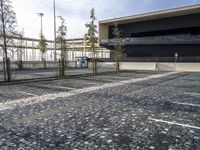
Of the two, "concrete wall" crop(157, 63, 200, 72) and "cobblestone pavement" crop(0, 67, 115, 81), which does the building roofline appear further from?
"cobblestone pavement" crop(0, 67, 115, 81)

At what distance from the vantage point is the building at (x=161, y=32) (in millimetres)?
43312

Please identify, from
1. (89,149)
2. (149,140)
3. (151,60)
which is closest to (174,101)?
(149,140)

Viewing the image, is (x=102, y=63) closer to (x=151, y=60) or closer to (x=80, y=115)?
(x=151, y=60)

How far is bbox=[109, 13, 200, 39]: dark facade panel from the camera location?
4425 cm

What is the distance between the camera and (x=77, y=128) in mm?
6262

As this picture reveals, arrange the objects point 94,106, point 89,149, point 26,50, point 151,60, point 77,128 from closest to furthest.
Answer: point 89,149 → point 77,128 → point 94,106 → point 151,60 → point 26,50

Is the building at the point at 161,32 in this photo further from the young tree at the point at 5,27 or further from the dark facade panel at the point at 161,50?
the young tree at the point at 5,27

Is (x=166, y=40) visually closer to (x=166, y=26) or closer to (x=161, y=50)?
(x=161, y=50)

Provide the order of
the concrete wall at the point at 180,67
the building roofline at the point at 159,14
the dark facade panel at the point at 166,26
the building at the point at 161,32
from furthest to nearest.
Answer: the dark facade panel at the point at 166,26 → the building at the point at 161,32 → the building roofline at the point at 159,14 → the concrete wall at the point at 180,67

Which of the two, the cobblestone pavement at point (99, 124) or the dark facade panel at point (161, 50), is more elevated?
the dark facade panel at point (161, 50)

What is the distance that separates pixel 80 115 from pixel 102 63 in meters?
40.9

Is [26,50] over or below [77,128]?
over

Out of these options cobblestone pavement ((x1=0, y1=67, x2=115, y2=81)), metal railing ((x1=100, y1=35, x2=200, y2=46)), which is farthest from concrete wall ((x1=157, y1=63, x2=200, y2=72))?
cobblestone pavement ((x1=0, y1=67, x2=115, y2=81))

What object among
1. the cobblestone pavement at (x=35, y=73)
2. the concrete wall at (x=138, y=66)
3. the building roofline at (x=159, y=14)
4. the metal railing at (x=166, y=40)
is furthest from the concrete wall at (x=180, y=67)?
the cobblestone pavement at (x=35, y=73)
